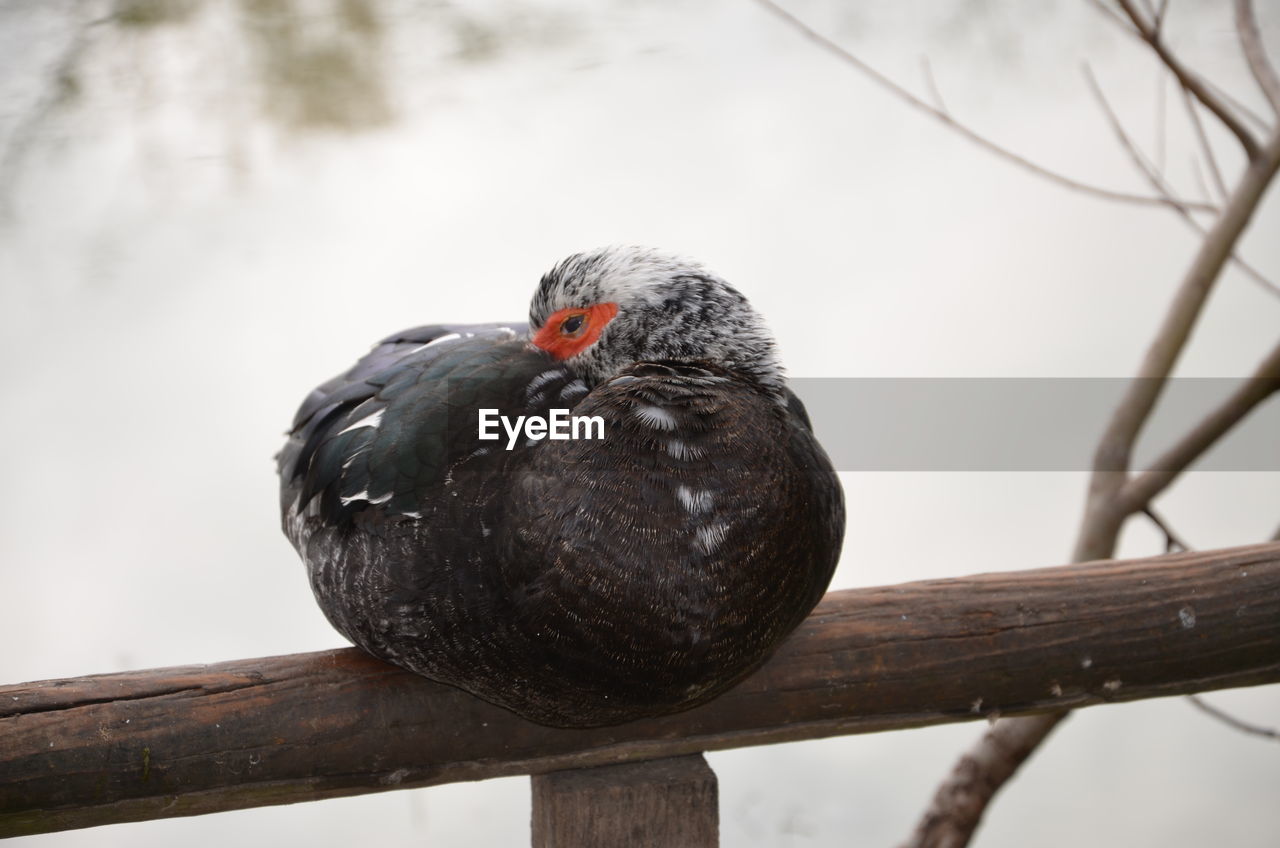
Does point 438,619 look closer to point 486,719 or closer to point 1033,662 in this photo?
point 486,719

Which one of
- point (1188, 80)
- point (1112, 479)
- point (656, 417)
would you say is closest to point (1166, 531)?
point (1112, 479)

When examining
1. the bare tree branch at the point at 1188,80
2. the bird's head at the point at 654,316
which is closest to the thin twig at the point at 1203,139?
the bare tree branch at the point at 1188,80

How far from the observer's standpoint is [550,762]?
4.23ft

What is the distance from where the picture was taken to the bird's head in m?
1.16

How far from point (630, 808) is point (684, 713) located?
0.12 m

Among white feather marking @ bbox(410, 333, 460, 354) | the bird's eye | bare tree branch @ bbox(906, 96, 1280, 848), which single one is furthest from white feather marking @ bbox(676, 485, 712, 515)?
bare tree branch @ bbox(906, 96, 1280, 848)

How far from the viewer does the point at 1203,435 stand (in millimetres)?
1937

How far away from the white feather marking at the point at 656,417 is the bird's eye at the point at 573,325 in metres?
0.19

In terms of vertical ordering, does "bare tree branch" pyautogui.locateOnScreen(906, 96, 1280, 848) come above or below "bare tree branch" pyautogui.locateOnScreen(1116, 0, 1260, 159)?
below

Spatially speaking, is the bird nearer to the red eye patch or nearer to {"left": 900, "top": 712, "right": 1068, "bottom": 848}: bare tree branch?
the red eye patch

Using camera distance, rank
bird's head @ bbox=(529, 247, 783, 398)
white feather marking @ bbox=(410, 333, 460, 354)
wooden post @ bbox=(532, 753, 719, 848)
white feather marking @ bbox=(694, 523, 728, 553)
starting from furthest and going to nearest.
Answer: white feather marking @ bbox=(410, 333, 460, 354), wooden post @ bbox=(532, 753, 719, 848), bird's head @ bbox=(529, 247, 783, 398), white feather marking @ bbox=(694, 523, 728, 553)

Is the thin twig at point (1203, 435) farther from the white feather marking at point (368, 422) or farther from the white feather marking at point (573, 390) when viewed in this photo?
the white feather marking at point (368, 422)

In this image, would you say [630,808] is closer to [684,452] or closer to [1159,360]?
[684,452]

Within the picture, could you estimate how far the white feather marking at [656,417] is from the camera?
1063mm
